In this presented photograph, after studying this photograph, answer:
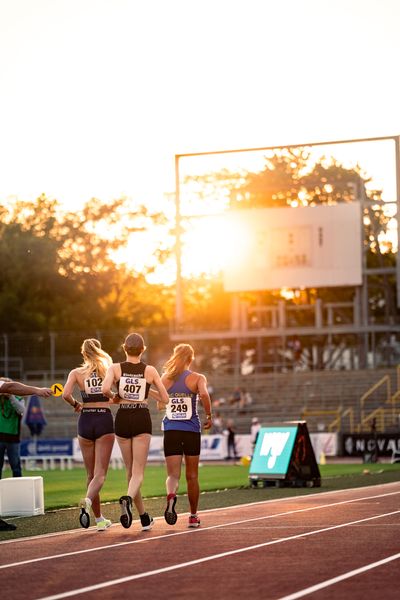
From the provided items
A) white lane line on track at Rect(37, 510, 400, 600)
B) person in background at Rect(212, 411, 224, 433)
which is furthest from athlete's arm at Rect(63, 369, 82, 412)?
person in background at Rect(212, 411, 224, 433)

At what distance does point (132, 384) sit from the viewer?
15.6m

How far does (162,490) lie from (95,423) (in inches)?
459

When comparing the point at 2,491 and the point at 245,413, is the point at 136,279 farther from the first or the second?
the point at 2,491

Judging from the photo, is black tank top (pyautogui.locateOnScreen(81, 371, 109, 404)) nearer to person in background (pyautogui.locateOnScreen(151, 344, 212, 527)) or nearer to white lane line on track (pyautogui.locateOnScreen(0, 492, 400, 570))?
person in background (pyautogui.locateOnScreen(151, 344, 212, 527))

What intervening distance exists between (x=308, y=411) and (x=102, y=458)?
4182cm

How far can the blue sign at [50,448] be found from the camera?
160ft

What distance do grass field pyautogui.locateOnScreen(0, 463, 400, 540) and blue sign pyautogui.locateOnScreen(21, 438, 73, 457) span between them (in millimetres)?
7750

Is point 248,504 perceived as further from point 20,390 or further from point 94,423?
point 20,390

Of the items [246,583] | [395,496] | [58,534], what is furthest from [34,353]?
[246,583]

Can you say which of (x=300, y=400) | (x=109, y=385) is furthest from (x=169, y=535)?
(x=300, y=400)

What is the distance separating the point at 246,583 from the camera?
427 inches

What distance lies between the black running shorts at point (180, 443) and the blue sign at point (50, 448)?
32657mm

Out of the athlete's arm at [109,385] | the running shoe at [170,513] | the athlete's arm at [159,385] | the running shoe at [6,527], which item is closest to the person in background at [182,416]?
the running shoe at [170,513]

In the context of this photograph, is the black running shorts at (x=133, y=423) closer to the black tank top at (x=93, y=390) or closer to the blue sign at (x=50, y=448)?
the black tank top at (x=93, y=390)
